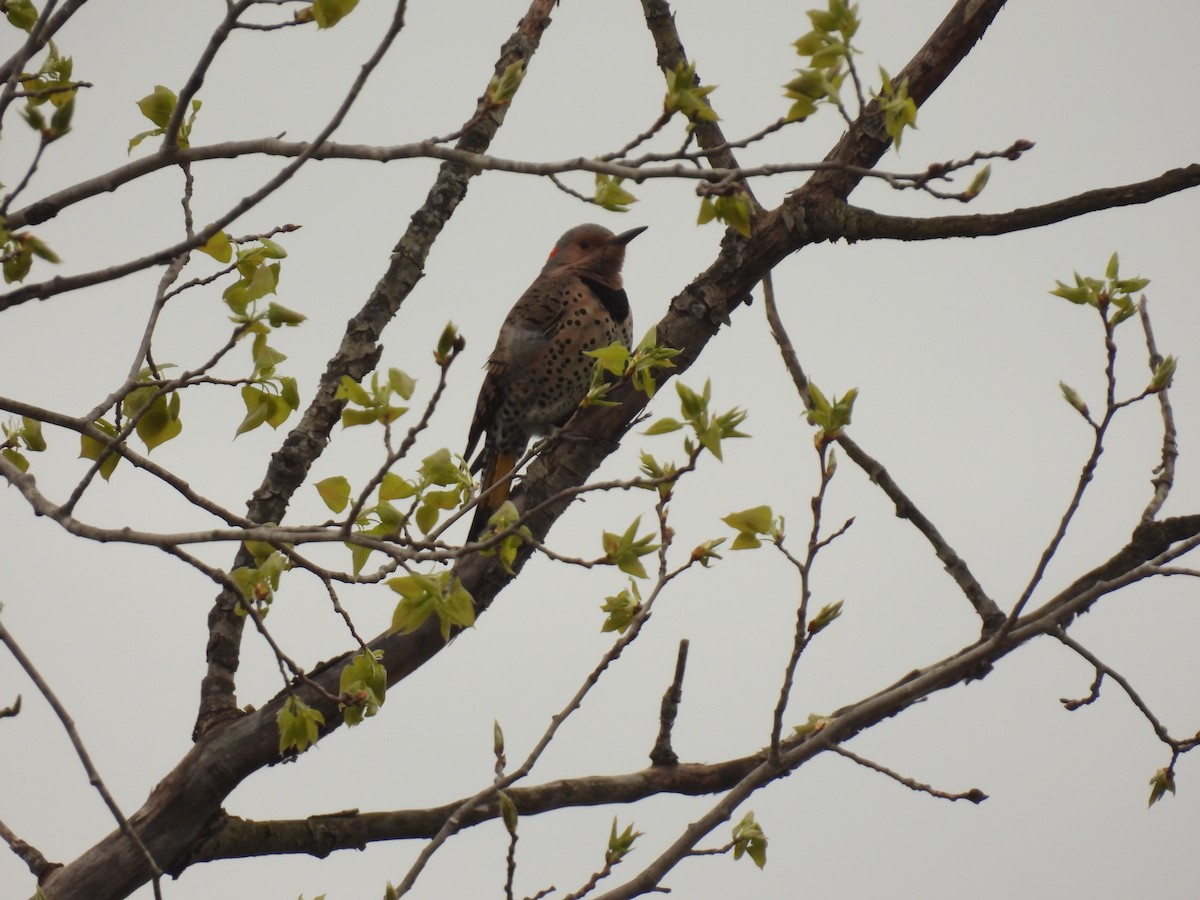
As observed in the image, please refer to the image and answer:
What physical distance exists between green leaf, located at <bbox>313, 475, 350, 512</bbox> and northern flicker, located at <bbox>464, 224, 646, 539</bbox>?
3.09 meters

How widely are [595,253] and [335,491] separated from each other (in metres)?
3.86

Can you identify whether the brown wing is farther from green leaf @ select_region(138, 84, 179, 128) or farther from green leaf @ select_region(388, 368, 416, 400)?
green leaf @ select_region(388, 368, 416, 400)

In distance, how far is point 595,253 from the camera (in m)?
6.19

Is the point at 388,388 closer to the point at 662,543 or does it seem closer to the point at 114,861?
the point at 662,543

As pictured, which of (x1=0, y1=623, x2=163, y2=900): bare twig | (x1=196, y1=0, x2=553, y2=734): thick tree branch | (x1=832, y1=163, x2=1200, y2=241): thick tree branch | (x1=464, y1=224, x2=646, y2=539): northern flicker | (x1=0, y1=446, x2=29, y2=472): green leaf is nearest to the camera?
(x1=0, y1=623, x2=163, y2=900): bare twig

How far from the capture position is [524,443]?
19.6 feet

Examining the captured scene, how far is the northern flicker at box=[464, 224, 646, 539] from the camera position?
225 inches

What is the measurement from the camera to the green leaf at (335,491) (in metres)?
2.50

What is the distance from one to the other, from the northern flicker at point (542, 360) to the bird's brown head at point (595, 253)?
0.05 metres

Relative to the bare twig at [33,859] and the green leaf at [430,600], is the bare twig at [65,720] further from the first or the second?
the bare twig at [33,859]

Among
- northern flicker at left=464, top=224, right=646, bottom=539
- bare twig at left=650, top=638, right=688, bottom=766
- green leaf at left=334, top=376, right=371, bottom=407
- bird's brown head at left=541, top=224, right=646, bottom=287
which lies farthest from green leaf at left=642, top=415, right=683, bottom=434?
bird's brown head at left=541, top=224, right=646, bottom=287

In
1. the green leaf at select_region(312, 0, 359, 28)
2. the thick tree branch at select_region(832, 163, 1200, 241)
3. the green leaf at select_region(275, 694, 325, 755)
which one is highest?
the thick tree branch at select_region(832, 163, 1200, 241)

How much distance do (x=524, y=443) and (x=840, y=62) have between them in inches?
154

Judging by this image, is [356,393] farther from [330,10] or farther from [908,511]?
[908,511]
